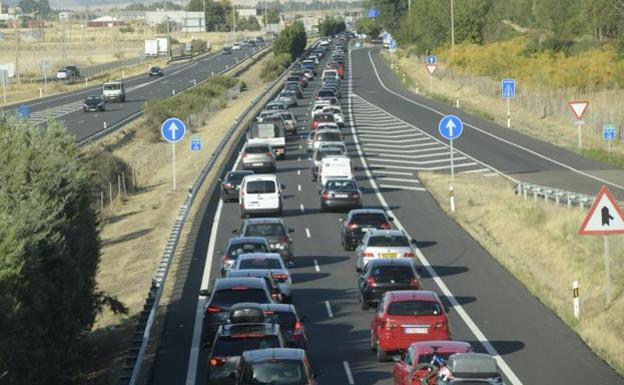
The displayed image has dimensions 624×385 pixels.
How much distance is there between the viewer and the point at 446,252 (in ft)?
122

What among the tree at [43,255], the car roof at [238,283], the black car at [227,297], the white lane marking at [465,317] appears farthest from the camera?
the car roof at [238,283]

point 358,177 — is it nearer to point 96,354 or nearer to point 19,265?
point 96,354

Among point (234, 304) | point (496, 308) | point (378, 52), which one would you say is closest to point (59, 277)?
point (234, 304)

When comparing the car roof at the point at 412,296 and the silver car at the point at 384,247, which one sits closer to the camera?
the car roof at the point at 412,296

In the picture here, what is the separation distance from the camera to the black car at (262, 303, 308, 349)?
22875mm

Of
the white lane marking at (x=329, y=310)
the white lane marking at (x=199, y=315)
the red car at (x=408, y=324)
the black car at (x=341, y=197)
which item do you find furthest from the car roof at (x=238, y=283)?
the black car at (x=341, y=197)

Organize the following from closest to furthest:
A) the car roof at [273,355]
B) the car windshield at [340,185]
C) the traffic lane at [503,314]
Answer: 1. the car roof at [273,355]
2. the traffic lane at [503,314]
3. the car windshield at [340,185]

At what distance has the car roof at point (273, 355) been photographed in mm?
18141

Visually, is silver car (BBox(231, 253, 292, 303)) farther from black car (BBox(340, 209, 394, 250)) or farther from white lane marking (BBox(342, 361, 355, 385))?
black car (BBox(340, 209, 394, 250))

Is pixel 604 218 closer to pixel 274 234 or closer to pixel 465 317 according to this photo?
pixel 465 317

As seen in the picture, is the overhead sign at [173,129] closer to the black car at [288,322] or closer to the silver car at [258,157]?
the silver car at [258,157]

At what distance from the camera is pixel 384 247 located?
32906 mm

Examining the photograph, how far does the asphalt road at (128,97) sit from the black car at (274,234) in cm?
2502

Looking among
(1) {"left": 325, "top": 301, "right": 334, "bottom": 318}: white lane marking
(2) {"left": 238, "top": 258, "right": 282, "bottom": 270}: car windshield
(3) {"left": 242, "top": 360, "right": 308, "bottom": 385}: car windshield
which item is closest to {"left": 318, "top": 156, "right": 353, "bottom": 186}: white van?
(2) {"left": 238, "top": 258, "right": 282, "bottom": 270}: car windshield
